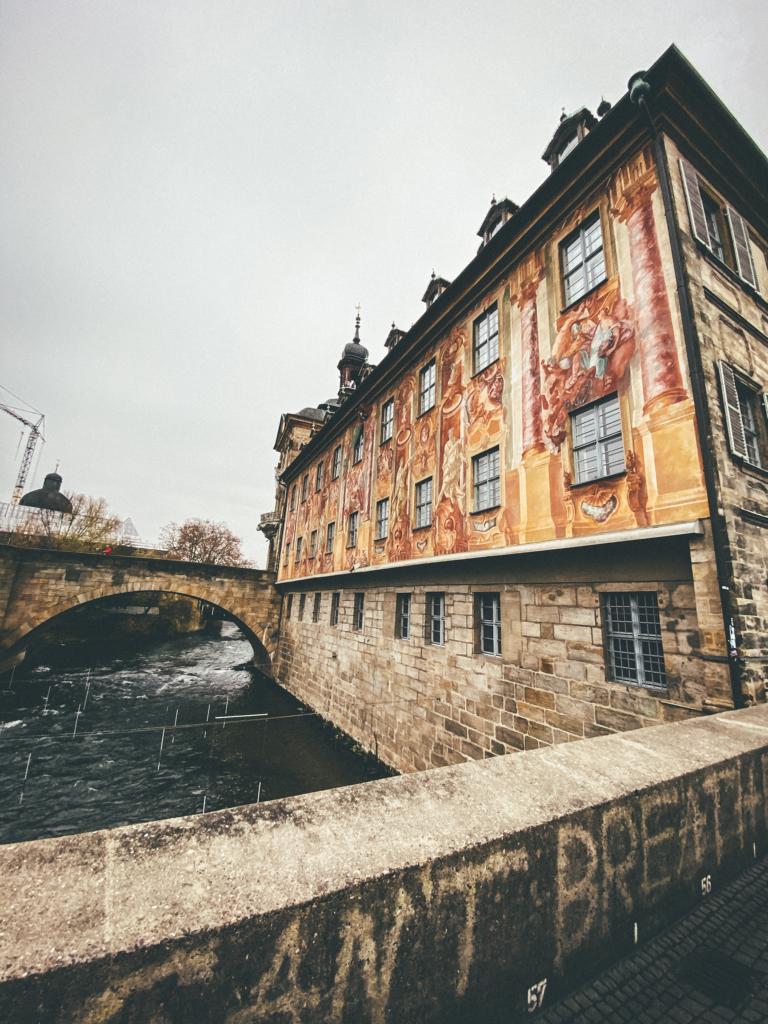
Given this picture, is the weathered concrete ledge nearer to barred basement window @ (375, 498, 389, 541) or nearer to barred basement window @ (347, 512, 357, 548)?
barred basement window @ (375, 498, 389, 541)

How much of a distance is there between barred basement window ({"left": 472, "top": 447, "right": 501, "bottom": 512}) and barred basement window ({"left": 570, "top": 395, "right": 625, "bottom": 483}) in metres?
1.66

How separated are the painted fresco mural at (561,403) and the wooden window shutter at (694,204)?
521 millimetres

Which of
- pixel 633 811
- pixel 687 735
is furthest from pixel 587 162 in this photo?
pixel 633 811

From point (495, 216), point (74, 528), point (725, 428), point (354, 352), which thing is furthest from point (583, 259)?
point (74, 528)

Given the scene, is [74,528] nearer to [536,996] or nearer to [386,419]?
[386,419]

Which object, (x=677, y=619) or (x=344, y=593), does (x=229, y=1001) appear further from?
(x=344, y=593)

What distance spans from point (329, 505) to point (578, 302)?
38.5 ft

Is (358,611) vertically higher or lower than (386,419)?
lower

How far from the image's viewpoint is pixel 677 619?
4.84 metres

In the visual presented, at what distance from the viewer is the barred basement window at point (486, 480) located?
7934 mm

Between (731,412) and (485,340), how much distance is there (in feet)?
16.9

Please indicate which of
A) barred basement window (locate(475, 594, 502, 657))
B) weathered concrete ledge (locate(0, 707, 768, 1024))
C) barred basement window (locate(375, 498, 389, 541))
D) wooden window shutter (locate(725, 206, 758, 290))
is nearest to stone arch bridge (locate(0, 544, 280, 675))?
barred basement window (locate(375, 498, 389, 541))

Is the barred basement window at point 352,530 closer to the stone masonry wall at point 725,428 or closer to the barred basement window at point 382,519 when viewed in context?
the barred basement window at point 382,519

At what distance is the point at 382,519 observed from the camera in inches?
484
